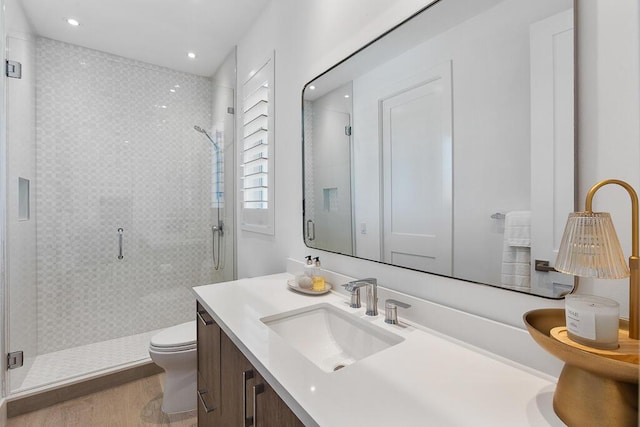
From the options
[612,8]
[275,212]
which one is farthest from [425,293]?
[275,212]

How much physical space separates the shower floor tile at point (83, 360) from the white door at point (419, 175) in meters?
2.31

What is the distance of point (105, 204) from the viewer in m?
2.62

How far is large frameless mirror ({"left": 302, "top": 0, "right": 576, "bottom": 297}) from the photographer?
0.73 metres

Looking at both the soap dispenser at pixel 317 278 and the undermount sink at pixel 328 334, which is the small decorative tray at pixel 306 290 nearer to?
the soap dispenser at pixel 317 278

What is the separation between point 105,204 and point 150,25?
1497mm

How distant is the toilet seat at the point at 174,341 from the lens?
1.81m

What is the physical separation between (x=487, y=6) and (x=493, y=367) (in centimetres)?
98

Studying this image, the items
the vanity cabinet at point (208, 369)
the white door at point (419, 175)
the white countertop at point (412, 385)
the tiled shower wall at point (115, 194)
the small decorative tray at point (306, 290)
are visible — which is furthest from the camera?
the tiled shower wall at point (115, 194)

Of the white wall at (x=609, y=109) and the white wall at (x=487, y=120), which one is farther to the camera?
the white wall at (x=487, y=120)

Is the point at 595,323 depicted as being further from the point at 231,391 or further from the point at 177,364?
the point at 177,364

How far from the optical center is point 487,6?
0.86 metres

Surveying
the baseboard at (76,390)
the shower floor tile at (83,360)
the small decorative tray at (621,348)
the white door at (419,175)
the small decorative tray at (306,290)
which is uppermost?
the white door at (419,175)

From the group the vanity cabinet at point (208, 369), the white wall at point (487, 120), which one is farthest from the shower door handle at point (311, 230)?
the white wall at point (487, 120)

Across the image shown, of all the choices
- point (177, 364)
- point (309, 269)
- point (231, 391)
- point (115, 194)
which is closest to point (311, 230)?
point (309, 269)
